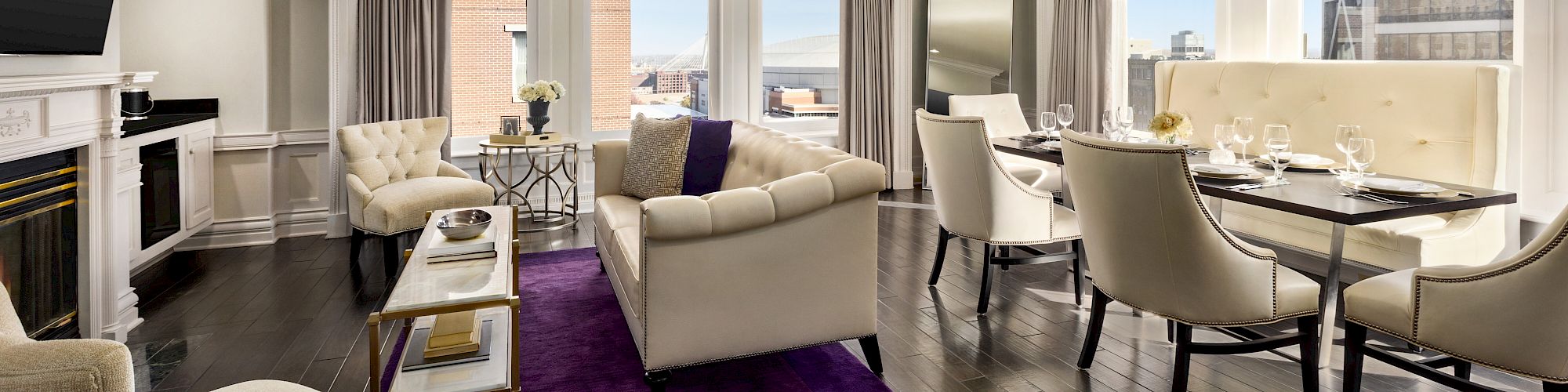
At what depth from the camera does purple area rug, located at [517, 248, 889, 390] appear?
275 cm

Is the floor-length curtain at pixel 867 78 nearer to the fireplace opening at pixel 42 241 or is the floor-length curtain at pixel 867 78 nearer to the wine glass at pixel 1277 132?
the wine glass at pixel 1277 132

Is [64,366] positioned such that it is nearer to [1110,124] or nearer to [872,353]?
[872,353]

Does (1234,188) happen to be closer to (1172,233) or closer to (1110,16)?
(1172,233)

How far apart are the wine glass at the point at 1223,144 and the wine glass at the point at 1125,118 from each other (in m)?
0.53

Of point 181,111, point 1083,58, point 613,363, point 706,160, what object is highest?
point 1083,58

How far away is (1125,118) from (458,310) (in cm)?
297

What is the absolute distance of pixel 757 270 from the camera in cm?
258

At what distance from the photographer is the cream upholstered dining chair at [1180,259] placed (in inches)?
90.5

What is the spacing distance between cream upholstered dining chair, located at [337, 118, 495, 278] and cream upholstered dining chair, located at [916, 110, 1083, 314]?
2366mm

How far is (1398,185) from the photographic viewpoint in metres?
2.70

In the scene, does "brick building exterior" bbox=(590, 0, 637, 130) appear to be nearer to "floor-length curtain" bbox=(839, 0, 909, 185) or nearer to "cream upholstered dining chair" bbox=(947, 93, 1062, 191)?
"floor-length curtain" bbox=(839, 0, 909, 185)

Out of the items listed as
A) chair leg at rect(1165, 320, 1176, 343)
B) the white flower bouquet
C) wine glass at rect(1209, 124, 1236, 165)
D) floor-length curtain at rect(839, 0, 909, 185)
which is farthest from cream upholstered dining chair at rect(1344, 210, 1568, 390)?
floor-length curtain at rect(839, 0, 909, 185)

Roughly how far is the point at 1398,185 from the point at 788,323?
6.12ft

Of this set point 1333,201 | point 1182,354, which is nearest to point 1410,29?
point 1333,201
